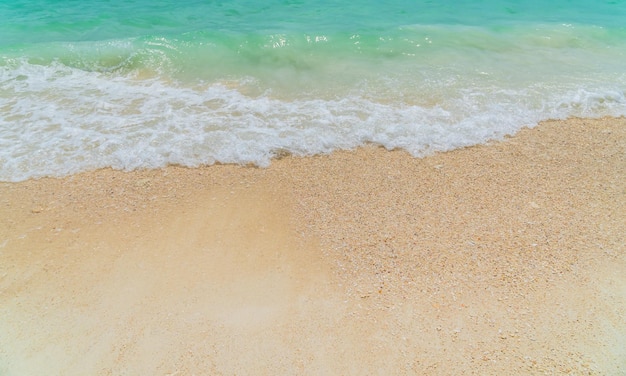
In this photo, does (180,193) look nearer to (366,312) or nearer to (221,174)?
(221,174)

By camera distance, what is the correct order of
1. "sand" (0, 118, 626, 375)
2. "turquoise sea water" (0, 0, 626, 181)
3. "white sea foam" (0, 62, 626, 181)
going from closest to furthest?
1. "sand" (0, 118, 626, 375)
2. "white sea foam" (0, 62, 626, 181)
3. "turquoise sea water" (0, 0, 626, 181)

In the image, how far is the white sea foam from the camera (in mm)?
5219

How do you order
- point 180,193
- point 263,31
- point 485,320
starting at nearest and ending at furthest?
1. point 485,320
2. point 180,193
3. point 263,31

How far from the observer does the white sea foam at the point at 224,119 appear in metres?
5.22

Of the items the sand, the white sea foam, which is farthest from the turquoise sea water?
the sand

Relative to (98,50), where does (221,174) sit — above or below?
below

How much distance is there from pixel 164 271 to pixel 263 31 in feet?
23.6

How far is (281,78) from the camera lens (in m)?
7.24

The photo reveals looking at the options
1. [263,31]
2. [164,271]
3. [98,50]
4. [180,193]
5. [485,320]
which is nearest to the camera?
[485,320]

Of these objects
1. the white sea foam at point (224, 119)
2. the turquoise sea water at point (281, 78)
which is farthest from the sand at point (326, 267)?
the turquoise sea water at point (281, 78)

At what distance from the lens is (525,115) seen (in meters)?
6.05

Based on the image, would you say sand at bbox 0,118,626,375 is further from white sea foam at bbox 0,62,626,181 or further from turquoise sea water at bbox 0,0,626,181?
turquoise sea water at bbox 0,0,626,181

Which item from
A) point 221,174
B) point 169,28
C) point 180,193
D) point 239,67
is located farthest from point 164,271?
point 169,28

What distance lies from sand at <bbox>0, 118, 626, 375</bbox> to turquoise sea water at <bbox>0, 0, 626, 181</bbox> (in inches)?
25.7
